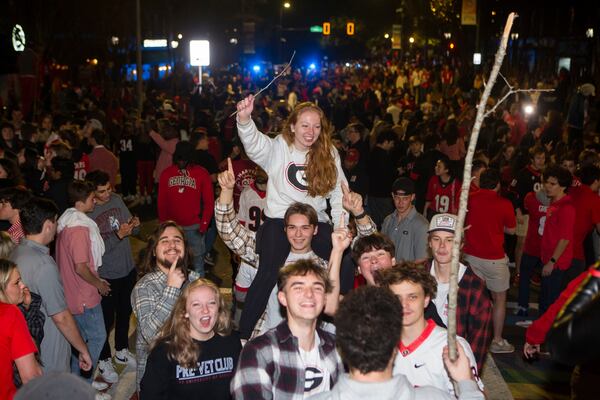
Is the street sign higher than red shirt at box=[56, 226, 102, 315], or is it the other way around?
the street sign

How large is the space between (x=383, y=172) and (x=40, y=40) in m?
22.0

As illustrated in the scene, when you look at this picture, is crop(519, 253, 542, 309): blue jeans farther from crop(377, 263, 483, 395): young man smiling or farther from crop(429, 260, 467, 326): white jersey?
crop(377, 263, 483, 395): young man smiling

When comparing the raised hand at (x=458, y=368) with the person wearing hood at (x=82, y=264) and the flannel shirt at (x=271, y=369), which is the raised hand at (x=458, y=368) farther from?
the person wearing hood at (x=82, y=264)

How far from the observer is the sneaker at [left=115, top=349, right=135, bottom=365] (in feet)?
27.8

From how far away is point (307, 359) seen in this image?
13.9ft

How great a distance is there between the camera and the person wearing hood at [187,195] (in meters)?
9.70

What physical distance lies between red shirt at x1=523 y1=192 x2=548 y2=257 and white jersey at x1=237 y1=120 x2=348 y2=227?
3662mm

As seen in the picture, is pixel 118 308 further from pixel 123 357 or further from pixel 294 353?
pixel 294 353

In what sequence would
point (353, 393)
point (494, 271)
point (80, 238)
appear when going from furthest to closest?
point (494, 271) → point (80, 238) → point (353, 393)

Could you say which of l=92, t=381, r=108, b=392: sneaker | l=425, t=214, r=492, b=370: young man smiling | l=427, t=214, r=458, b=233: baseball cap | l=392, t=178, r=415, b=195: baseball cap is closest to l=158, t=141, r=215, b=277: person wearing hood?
l=92, t=381, r=108, b=392: sneaker

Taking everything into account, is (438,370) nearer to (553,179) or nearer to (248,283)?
(248,283)

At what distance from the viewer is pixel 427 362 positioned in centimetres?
451

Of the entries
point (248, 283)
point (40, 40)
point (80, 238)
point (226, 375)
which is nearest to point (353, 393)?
point (226, 375)

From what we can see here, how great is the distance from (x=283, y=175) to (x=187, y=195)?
337 cm
